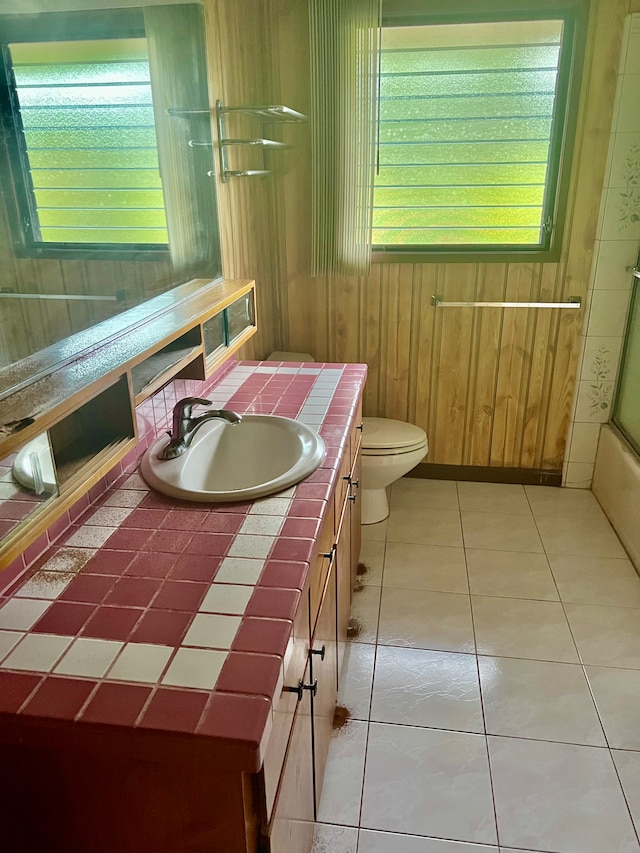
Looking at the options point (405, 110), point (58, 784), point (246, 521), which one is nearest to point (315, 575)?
point (246, 521)

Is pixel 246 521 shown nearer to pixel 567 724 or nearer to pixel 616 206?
pixel 567 724

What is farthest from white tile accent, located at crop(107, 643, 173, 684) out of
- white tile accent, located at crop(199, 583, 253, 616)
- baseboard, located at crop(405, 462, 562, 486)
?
baseboard, located at crop(405, 462, 562, 486)

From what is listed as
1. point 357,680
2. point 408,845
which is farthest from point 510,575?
point 408,845

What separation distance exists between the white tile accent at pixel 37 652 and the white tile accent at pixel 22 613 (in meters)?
0.04

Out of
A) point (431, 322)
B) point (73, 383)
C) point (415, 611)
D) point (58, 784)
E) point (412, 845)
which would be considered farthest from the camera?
point (431, 322)

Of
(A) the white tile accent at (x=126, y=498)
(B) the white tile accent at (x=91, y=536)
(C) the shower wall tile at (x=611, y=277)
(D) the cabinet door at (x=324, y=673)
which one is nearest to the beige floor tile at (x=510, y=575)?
(C) the shower wall tile at (x=611, y=277)

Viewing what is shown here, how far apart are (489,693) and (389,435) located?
3.78ft

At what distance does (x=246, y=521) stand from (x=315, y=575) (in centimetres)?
18

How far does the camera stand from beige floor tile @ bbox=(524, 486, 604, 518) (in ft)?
9.64

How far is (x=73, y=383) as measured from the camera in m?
1.09

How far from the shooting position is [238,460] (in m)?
1.77

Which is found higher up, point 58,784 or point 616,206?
point 616,206

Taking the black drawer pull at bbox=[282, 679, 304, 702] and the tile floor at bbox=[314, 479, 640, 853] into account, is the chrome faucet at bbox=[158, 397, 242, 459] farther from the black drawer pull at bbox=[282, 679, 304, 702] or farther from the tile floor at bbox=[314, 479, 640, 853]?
the tile floor at bbox=[314, 479, 640, 853]

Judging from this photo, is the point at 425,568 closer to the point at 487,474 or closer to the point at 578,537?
the point at 578,537
